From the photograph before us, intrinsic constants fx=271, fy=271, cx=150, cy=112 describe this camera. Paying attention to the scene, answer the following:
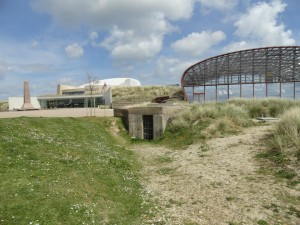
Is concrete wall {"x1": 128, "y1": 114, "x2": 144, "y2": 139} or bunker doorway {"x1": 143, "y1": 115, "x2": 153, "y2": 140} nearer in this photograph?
concrete wall {"x1": 128, "y1": 114, "x2": 144, "y2": 139}

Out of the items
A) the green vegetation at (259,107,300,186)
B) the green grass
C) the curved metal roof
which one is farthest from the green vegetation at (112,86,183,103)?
the green grass

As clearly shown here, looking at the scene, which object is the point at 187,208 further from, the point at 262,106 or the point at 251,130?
the point at 262,106

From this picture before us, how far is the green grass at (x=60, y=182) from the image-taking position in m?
7.16

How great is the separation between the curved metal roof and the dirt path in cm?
3759

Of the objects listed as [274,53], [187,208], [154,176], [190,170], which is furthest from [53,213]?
[274,53]

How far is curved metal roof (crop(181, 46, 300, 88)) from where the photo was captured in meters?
49.0

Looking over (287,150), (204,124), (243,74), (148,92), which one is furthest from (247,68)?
(287,150)

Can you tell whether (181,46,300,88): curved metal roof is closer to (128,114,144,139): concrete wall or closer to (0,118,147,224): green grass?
(128,114,144,139): concrete wall

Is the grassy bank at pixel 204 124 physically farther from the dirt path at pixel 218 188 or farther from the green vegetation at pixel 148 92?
the green vegetation at pixel 148 92

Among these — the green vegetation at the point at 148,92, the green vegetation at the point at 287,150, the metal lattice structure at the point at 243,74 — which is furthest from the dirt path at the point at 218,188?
the green vegetation at the point at 148,92

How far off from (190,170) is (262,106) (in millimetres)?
16238

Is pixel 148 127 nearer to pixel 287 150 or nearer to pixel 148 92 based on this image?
pixel 287 150

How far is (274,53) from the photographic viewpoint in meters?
48.5

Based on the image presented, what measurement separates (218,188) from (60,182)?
19.0 feet
